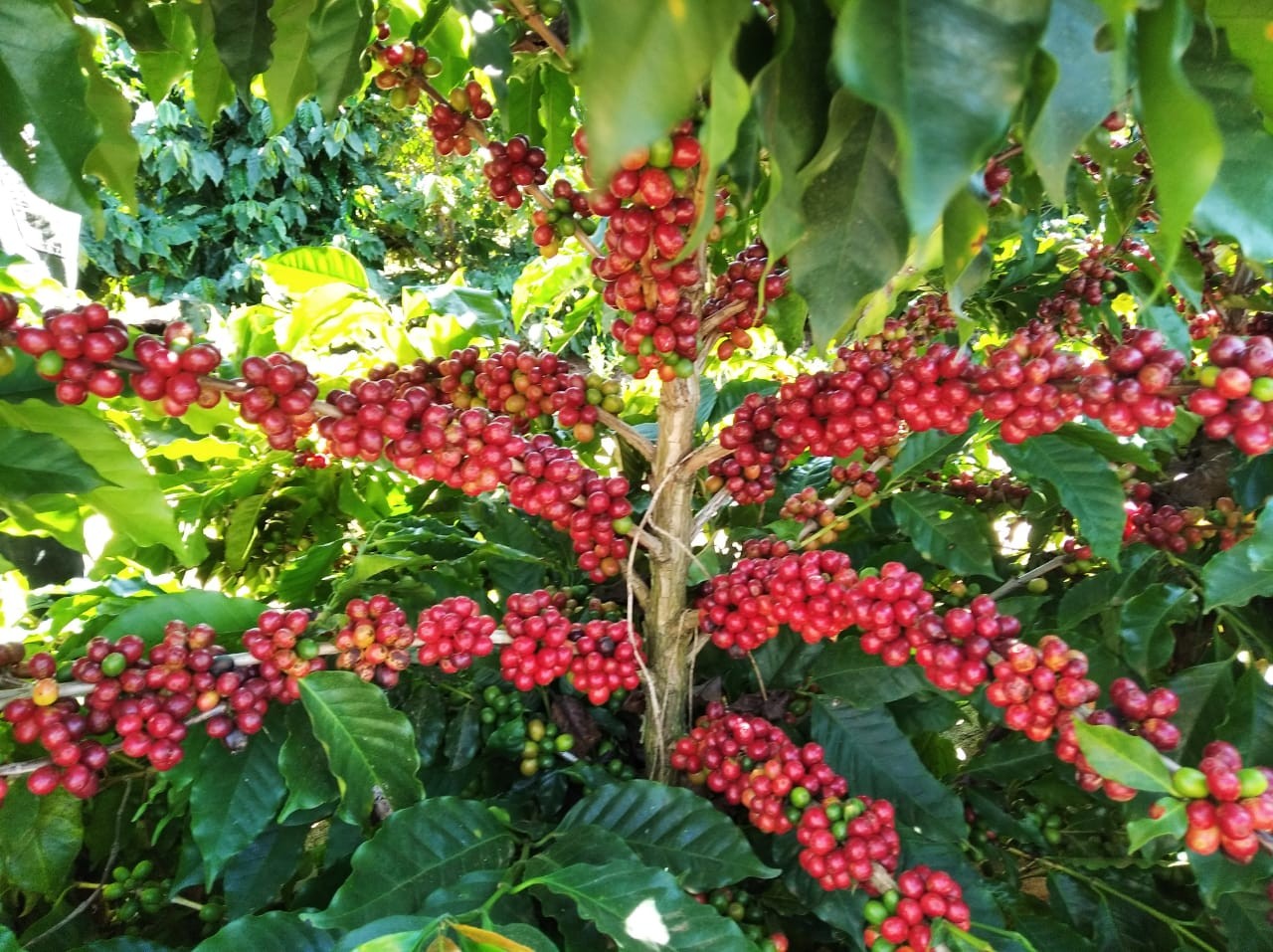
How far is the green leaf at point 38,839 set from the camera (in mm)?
824

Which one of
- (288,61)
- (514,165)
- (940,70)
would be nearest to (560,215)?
(514,165)

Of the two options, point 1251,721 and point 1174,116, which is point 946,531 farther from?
point 1174,116

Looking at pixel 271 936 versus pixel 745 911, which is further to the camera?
pixel 745 911

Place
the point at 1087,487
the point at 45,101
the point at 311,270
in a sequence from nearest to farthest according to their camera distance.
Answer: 1. the point at 45,101
2. the point at 1087,487
3. the point at 311,270

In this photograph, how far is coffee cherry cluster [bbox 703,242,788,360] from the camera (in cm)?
77

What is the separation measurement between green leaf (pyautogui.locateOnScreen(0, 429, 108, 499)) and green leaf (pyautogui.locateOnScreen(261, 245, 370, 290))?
61 centimetres

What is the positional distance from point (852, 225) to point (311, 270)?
3.34 ft

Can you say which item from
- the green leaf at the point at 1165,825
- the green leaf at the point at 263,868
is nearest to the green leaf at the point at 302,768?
the green leaf at the point at 263,868

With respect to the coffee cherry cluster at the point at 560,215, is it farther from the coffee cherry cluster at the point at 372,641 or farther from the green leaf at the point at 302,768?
the green leaf at the point at 302,768

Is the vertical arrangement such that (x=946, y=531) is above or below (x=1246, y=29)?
below

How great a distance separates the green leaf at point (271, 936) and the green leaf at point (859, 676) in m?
0.57

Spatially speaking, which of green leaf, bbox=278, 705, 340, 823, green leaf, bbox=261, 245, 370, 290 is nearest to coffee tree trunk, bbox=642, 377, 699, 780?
green leaf, bbox=278, 705, 340, 823

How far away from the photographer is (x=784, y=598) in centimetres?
76

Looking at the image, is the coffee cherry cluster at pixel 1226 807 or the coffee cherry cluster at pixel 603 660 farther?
the coffee cherry cluster at pixel 603 660
